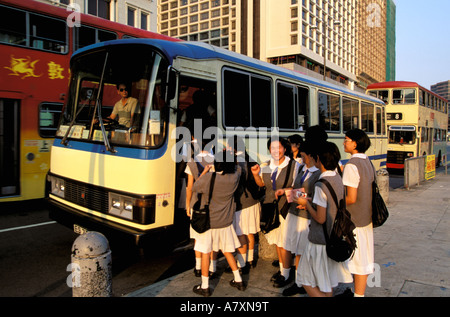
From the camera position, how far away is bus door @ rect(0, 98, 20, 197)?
7938 mm

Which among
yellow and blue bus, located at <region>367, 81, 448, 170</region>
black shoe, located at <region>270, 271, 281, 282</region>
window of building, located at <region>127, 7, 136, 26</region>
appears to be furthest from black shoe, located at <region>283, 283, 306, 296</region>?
window of building, located at <region>127, 7, 136, 26</region>

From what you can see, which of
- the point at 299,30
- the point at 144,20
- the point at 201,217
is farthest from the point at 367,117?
the point at 299,30

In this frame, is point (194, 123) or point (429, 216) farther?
point (429, 216)

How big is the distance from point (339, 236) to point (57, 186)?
4.27 m

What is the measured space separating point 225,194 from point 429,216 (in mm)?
6846

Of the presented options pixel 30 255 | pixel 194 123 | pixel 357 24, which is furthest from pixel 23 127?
pixel 357 24

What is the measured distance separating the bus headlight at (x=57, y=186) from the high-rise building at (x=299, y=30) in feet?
123

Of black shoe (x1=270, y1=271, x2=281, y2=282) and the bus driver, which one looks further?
the bus driver

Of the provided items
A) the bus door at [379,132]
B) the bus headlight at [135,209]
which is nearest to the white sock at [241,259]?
the bus headlight at [135,209]

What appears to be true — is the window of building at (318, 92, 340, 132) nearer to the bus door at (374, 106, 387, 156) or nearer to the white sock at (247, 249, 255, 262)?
the bus door at (374, 106, 387, 156)

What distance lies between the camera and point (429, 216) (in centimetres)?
869

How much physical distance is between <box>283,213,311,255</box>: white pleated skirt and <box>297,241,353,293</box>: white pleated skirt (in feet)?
2.49

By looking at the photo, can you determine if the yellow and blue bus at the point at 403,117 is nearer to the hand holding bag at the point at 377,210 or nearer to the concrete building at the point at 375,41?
the hand holding bag at the point at 377,210
